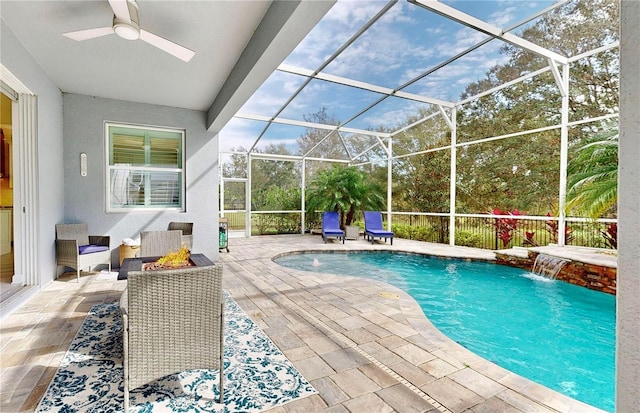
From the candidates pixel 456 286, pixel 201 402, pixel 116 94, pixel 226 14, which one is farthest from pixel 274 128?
pixel 201 402

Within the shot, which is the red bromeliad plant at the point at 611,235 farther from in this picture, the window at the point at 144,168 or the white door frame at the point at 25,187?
the white door frame at the point at 25,187

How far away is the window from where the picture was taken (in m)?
5.67

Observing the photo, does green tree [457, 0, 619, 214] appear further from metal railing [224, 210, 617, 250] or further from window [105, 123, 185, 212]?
window [105, 123, 185, 212]

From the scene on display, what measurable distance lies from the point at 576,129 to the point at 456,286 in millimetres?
6337

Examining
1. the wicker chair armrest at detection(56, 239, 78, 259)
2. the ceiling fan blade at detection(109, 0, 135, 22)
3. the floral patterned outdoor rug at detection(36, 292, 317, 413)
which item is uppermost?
the ceiling fan blade at detection(109, 0, 135, 22)

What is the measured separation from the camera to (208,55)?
3824 millimetres

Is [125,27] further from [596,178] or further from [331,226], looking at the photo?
[331,226]

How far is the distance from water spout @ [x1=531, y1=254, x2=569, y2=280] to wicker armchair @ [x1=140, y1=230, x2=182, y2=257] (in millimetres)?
6394

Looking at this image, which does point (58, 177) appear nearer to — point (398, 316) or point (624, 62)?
point (398, 316)

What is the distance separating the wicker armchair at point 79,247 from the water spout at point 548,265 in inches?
314

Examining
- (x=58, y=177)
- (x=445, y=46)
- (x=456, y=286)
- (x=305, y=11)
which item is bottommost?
(x=456, y=286)

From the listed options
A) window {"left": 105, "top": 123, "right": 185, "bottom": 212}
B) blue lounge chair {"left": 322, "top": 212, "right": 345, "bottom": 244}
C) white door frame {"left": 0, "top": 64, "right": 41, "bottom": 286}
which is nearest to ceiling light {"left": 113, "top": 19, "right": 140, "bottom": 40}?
white door frame {"left": 0, "top": 64, "right": 41, "bottom": 286}

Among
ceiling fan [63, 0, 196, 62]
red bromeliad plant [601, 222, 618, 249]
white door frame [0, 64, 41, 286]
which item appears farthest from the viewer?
red bromeliad plant [601, 222, 618, 249]

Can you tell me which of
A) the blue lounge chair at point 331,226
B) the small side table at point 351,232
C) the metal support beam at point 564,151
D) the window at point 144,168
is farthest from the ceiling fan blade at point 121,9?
the small side table at point 351,232
